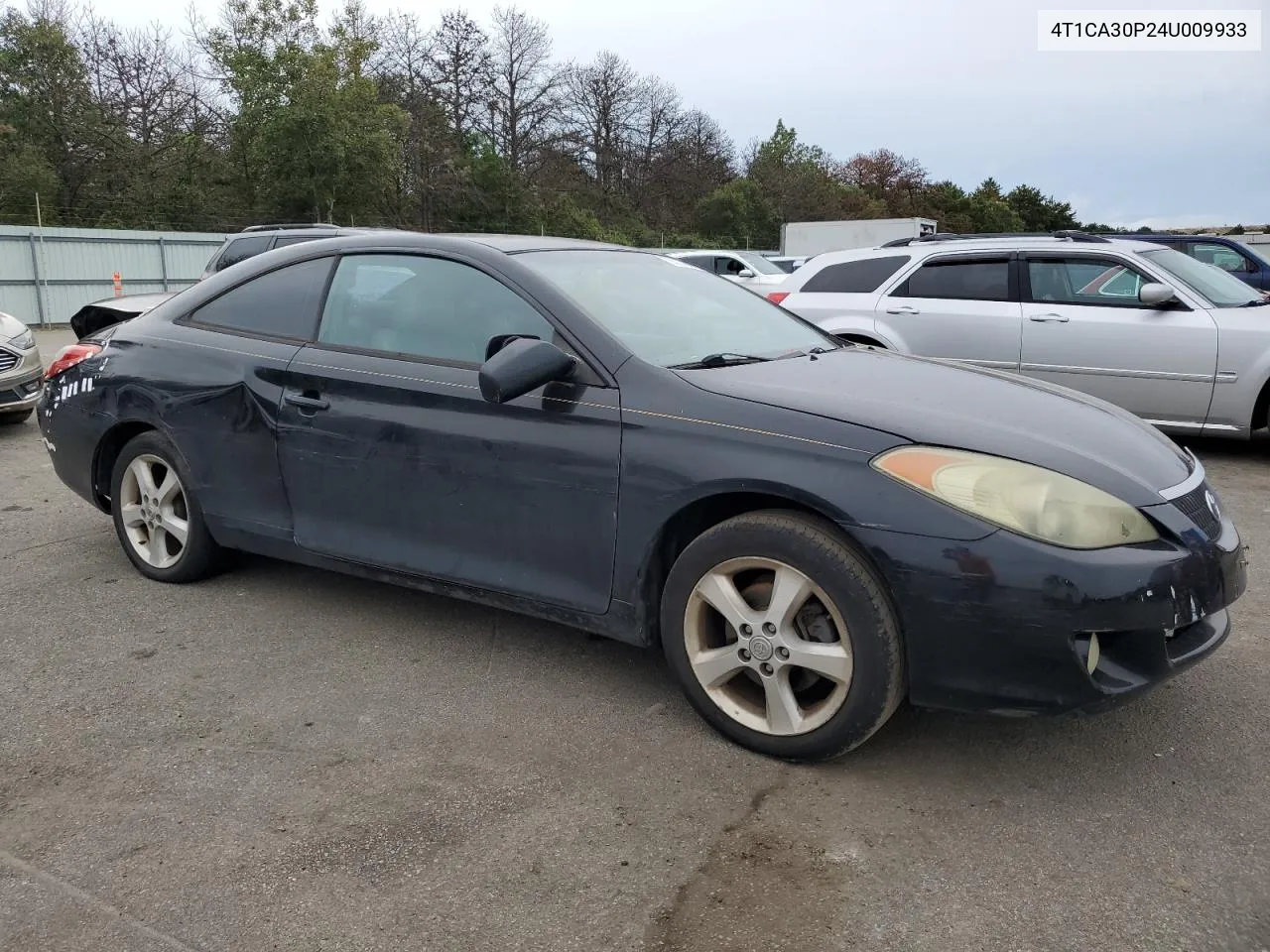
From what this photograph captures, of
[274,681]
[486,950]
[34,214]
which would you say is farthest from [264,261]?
[34,214]

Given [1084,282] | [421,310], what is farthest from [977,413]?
[1084,282]

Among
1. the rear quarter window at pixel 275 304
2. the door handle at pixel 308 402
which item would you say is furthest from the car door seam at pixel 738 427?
the rear quarter window at pixel 275 304

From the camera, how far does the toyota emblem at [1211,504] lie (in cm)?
306

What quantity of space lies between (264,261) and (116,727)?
1963 mm

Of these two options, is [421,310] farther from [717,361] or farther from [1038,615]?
[1038,615]

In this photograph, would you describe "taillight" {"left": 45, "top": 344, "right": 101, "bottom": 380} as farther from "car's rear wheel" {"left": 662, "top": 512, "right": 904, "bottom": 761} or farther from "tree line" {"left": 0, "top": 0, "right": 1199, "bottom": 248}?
"tree line" {"left": 0, "top": 0, "right": 1199, "bottom": 248}

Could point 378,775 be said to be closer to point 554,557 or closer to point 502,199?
point 554,557

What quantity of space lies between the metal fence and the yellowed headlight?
20.3m

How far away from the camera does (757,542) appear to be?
2879 millimetres

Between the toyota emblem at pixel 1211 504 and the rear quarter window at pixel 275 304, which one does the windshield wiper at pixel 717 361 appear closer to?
the toyota emblem at pixel 1211 504

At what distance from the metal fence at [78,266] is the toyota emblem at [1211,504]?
67.1 ft

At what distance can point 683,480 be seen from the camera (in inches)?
119

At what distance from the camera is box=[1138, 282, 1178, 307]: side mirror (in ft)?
23.5

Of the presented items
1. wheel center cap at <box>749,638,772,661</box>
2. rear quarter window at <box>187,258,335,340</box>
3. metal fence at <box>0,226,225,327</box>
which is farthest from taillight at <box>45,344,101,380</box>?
metal fence at <box>0,226,225,327</box>
